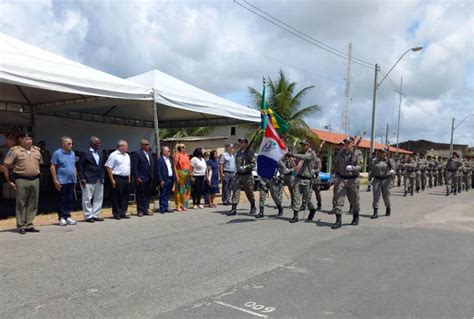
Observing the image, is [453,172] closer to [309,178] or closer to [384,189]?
[384,189]

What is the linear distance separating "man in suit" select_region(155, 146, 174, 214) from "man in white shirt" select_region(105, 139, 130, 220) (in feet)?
3.57

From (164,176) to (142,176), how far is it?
0.77 metres

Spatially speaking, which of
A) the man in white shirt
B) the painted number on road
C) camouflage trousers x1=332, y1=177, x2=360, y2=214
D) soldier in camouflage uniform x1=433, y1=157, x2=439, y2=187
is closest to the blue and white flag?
camouflage trousers x1=332, y1=177, x2=360, y2=214

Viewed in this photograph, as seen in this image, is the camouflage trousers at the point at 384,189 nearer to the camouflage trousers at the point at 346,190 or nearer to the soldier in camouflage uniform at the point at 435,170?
the camouflage trousers at the point at 346,190

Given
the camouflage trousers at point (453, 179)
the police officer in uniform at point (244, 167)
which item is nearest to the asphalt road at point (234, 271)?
the police officer in uniform at point (244, 167)

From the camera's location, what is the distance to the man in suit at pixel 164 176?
1084 cm

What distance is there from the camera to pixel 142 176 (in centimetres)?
1027

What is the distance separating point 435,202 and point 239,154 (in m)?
9.27

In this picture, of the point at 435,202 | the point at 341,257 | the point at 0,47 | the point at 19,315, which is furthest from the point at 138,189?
the point at 435,202

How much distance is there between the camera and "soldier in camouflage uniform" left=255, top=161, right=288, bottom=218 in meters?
10.4

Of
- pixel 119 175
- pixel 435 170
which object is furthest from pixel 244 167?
pixel 435 170

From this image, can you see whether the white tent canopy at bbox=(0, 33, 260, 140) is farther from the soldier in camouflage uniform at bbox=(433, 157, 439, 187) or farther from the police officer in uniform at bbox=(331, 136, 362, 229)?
the soldier in camouflage uniform at bbox=(433, 157, 439, 187)

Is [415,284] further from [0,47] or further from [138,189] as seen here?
[0,47]

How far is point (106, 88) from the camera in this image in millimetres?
10555
